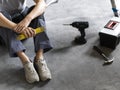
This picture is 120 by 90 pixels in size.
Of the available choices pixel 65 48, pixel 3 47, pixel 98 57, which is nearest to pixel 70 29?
pixel 65 48

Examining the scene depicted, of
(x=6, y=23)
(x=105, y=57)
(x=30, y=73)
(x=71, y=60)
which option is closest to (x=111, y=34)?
(x=105, y=57)

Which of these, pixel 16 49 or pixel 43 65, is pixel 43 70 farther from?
pixel 16 49

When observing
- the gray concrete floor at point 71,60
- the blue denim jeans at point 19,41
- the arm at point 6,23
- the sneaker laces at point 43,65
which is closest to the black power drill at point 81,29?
the gray concrete floor at point 71,60

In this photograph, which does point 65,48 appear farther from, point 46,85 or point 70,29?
point 46,85

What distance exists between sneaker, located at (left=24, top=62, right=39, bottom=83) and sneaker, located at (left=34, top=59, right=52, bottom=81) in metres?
0.04

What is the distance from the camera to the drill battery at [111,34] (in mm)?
1867

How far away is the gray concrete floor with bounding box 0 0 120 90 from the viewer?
1715mm

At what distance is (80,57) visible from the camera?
192cm

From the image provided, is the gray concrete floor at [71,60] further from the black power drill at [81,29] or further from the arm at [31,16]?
the arm at [31,16]

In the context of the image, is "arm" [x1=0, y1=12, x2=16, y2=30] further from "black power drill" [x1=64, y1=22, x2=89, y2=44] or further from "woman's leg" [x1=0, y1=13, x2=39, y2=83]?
"black power drill" [x1=64, y1=22, x2=89, y2=44]

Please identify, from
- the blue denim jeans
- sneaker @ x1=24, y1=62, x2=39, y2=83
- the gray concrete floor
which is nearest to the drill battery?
the gray concrete floor

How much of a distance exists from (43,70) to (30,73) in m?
0.10

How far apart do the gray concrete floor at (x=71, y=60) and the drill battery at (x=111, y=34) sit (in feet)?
0.17

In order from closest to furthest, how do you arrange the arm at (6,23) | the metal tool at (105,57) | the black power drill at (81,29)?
1. the arm at (6,23)
2. the metal tool at (105,57)
3. the black power drill at (81,29)
